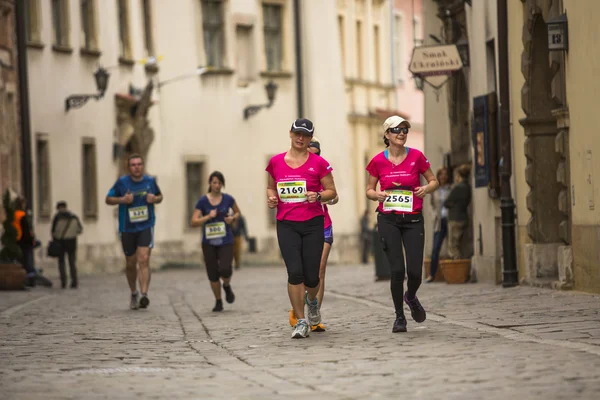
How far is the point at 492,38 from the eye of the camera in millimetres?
23797

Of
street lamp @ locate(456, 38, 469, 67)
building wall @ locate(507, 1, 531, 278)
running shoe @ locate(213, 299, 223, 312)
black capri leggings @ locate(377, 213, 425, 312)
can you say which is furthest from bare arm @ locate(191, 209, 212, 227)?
street lamp @ locate(456, 38, 469, 67)

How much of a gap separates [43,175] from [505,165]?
18.2m

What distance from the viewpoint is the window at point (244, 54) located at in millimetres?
47500

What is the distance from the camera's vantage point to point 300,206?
14.3m

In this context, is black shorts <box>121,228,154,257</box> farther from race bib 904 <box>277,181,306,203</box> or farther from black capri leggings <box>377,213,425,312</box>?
black capri leggings <box>377,213,425,312</box>

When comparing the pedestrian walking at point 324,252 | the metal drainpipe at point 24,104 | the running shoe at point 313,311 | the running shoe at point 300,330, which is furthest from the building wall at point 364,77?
the running shoe at point 300,330

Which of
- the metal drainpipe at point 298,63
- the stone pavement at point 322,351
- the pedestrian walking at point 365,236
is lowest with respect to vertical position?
the pedestrian walking at point 365,236

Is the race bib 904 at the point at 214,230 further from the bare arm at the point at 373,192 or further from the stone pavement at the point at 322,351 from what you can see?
the bare arm at the point at 373,192

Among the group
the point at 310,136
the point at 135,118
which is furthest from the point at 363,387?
the point at 135,118

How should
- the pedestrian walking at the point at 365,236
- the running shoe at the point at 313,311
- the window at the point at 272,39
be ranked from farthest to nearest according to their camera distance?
the pedestrian walking at the point at 365,236 < the window at the point at 272,39 < the running shoe at the point at 313,311

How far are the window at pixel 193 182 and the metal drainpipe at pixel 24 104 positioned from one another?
32.2 ft

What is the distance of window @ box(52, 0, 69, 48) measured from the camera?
1545 inches

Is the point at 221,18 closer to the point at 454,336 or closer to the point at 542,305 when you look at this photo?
the point at 542,305

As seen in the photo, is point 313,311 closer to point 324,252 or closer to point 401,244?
point 401,244
